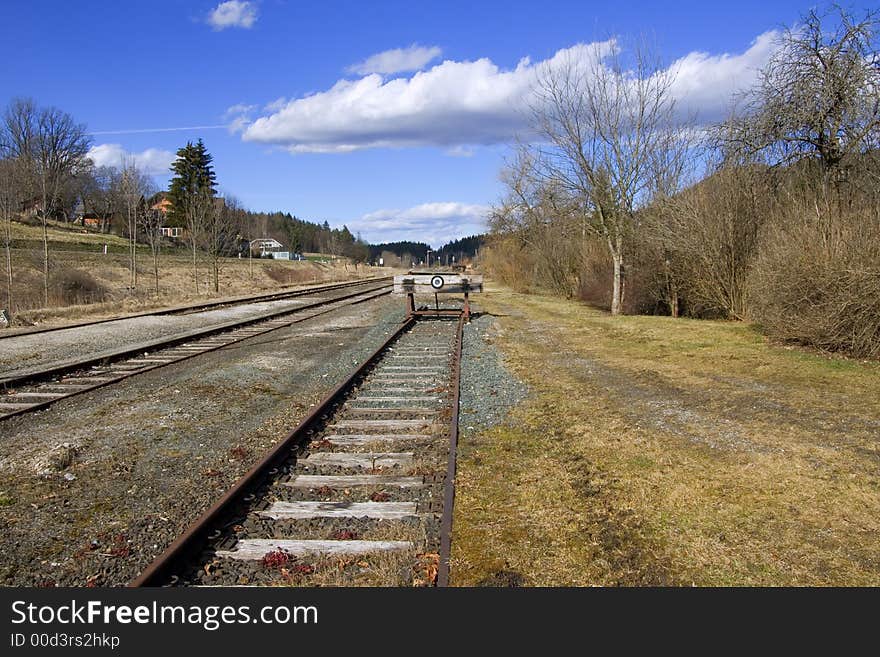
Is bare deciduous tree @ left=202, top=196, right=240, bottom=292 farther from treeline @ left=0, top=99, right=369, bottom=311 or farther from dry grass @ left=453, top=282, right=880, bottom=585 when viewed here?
dry grass @ left=453, top=282, right=880, bottom=585

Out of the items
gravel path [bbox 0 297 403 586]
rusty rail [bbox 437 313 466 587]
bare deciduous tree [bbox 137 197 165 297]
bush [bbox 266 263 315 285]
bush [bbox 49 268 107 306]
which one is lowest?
gravel path [bbox 0 297 403 586]

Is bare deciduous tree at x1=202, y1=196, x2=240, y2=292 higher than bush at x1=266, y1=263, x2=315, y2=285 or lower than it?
higher

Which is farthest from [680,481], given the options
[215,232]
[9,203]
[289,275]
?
[289,275]

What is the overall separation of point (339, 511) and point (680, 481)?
2.88m

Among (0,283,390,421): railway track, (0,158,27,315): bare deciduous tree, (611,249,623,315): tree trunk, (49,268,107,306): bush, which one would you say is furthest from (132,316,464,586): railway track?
(49,268,107,306): bush

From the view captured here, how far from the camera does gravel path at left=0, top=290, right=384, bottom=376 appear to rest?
12633 millimetres

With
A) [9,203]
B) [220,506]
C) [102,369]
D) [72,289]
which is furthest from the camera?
[72,289]

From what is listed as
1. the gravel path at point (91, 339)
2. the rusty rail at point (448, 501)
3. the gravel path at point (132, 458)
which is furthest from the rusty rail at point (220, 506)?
the gravel path at point (91, 339)

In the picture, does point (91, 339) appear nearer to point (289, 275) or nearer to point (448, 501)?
point (448, 501)

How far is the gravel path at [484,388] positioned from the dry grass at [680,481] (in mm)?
276

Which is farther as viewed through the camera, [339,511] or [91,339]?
[91,339]

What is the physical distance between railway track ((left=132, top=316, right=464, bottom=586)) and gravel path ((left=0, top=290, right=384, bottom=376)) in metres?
7.07

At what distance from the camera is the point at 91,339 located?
15.6m

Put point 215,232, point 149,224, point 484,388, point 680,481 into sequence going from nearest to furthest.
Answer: point 680,481 < point 484,388 < point 149,224 < point 215,232
